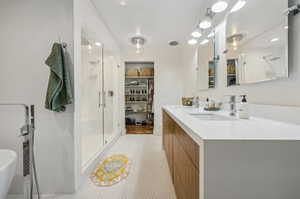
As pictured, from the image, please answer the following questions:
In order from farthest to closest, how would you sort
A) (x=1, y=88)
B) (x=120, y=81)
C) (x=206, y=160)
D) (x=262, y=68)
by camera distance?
(x=120, y=81) < (x=1, y=88) < (x=262, y=68) < (x=206, y=160)

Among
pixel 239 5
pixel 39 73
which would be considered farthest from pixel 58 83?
pixel 239 5

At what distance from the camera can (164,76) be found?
3996 millimetres

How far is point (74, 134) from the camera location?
1.55 meters

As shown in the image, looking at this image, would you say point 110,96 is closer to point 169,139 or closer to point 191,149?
point 169,139

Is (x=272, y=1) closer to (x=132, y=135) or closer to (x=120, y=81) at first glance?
(x=120, y=81)

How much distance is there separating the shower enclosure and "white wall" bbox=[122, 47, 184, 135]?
1150 millimetres

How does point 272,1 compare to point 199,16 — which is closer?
point 272,1

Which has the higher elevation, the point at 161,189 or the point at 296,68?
the point at 296,68

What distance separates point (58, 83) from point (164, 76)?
2936 millimetres

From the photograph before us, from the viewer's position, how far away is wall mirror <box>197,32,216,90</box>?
7.36 ft

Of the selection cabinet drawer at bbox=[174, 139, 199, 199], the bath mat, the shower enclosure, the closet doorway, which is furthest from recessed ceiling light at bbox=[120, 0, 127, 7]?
the bath mat

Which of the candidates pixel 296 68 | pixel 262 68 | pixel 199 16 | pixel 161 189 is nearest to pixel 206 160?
pixel 296 68

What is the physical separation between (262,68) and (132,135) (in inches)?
132

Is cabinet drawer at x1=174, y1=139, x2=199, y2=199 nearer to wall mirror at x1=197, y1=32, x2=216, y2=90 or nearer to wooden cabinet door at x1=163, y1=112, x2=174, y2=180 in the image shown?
wooden cabinet door at x1=163, y1=112, x2=174, y2=180
